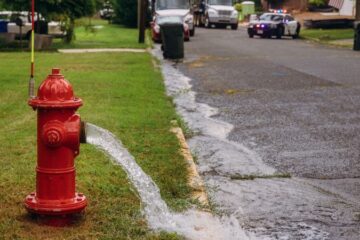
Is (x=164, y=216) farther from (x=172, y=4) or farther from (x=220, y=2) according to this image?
(x=220, y=2)

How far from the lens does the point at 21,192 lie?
5.82 meters

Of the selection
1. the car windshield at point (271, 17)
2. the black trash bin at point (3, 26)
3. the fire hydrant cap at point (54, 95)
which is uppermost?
the fire hydrant cap at point (54, 95)

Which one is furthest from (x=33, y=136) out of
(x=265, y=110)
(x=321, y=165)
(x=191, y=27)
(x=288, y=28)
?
(x=288, y=28)

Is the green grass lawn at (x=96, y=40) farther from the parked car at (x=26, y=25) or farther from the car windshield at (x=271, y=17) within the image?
the car windshield at (x=271, y=17)

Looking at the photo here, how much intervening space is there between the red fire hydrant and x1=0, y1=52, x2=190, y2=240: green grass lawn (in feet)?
0.51

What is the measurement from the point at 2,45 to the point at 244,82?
16051 millimetres

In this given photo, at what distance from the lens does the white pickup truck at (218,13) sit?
2015 inches

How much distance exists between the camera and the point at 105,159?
7.20m

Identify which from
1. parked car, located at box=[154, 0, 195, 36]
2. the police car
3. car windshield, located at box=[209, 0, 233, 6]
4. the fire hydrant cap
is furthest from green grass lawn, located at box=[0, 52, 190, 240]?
car windshield, located at box=[209, 0, 233, 6]

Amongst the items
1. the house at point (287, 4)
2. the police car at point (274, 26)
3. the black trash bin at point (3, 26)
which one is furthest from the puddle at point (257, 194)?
the house at point (287, 4)

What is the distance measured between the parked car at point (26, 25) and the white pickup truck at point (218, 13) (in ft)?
49.6

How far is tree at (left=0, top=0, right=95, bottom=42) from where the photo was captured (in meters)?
28.4

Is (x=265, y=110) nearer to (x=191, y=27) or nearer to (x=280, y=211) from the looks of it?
(x=280, y=211)

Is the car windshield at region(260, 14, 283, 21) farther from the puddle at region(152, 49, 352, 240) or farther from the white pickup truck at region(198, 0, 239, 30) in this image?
the puddle at region(152, 49, 352, 240)
